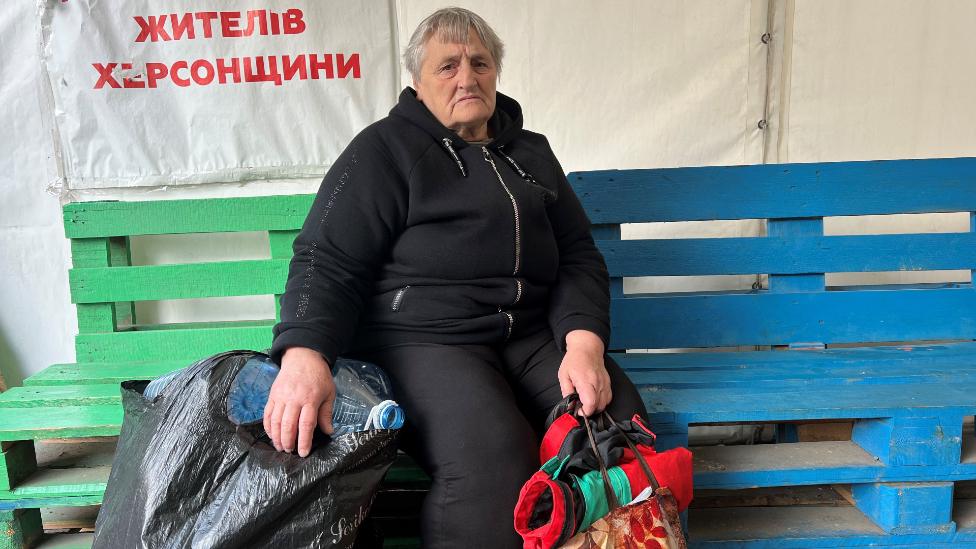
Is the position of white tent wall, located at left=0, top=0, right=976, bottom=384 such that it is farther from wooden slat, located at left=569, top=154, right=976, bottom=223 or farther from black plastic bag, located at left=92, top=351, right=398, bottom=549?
black plastic bag, located at left=92, top=351, right=398, bottom=549

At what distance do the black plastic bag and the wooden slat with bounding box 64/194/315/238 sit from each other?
1.11 meters

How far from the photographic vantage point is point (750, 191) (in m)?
2.36

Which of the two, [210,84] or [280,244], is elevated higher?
[210,84]

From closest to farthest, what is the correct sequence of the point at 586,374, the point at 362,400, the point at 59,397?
the point at 362,400 → the point at 586,374 → the point at 59,397

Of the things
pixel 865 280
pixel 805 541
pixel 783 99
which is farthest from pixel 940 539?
pixel 783 99

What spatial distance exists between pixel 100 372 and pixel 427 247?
1.31m

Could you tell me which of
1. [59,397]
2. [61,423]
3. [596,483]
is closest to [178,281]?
[59,397]

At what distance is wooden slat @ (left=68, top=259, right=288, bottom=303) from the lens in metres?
2.40

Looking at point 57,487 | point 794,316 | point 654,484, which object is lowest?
point 57,487

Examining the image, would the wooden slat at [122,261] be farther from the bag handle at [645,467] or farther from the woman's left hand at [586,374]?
the bag handle at [645,467]

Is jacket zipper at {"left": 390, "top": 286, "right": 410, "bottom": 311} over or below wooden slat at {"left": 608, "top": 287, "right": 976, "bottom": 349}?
over

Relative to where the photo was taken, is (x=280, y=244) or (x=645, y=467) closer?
(x=645, y=467)

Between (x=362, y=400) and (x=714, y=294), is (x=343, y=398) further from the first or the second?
(x=714, y=294)

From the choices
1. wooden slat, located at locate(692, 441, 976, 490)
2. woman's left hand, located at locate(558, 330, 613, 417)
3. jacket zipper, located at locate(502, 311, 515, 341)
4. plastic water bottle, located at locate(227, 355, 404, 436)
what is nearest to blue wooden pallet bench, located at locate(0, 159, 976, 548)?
wooden slat, located at locate(692, 441, 976, 490)
